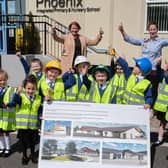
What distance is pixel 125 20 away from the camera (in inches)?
448

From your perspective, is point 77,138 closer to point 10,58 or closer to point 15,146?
point 15,146

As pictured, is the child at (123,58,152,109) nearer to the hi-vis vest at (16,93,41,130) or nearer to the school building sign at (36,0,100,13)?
the hi-vis vest at (16,93,41,130)

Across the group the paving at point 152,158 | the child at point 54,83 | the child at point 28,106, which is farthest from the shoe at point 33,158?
the child at point 54,83

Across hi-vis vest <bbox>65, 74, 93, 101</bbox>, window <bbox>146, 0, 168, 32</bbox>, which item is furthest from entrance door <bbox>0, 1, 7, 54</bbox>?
hi-vis vest <bbox>65, 74, 93, 101</bbox>

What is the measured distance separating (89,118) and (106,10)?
7.72 metres

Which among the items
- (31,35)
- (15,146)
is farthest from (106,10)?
(15,146)

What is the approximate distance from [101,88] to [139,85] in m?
0.52

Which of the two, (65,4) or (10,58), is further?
(65,4)

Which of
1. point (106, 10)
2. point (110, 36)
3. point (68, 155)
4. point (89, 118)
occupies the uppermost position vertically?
point (106, 10)

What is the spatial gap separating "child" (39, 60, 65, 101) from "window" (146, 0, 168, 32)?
A: 22.8ft

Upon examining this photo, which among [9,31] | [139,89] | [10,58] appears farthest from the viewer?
[9,31]

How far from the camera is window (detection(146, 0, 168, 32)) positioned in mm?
11211

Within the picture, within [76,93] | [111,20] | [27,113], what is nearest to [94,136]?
[76,93]

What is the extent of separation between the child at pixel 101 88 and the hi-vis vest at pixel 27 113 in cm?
77
